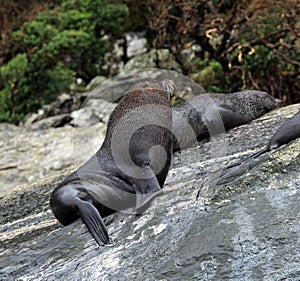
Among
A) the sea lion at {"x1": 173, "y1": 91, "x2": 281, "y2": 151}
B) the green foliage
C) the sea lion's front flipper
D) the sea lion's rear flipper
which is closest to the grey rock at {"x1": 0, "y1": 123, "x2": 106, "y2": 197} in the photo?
the green foliage

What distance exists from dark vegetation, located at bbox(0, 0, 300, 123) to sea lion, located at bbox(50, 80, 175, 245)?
655 cm

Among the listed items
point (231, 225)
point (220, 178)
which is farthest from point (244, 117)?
point (231, 225)

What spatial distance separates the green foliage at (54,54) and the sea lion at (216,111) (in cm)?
631

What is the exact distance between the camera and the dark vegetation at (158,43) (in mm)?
11492

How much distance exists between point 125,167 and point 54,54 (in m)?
9.57

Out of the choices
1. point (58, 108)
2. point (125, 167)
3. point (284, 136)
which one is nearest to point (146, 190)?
point (125, 167)

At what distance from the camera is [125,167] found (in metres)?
4.33

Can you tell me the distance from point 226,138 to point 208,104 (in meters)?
1.57

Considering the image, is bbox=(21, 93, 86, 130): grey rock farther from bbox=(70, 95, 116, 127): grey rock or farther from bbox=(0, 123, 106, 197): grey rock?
bbox=(0, 123, 106, 197): grey rock

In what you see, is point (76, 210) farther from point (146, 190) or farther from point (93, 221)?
point (146, 190)

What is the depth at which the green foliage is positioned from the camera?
44.3ft

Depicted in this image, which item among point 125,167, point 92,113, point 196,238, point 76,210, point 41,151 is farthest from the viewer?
point 92,113

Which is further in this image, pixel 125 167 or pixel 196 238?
A: pixel 125 167

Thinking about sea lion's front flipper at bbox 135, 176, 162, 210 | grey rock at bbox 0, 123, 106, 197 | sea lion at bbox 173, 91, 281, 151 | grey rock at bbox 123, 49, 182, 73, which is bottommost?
grey rock at bbox 0, 123, 106, 197
